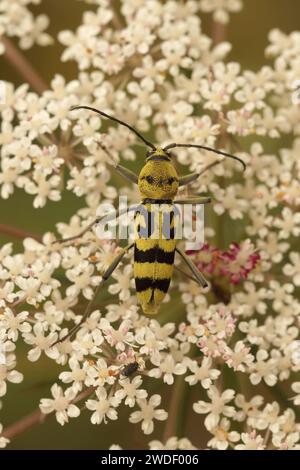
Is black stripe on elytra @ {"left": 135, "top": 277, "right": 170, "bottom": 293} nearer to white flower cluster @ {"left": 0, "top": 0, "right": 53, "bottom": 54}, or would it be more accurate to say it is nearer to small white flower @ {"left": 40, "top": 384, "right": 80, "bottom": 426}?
small white flower @ {"left": 40, "top": 384, "right": 80, "bottom": 426}

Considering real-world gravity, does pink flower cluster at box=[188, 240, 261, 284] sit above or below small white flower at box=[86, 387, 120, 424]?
above

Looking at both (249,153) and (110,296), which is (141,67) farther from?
(110,296)

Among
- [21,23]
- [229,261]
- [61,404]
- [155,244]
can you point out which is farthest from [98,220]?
[21,23]

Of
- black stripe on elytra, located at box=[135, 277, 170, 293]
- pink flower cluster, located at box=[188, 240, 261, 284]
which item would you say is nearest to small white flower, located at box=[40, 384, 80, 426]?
black stripe on elytra, located at box=[135, 277, 170, 293]

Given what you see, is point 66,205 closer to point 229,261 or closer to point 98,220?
point 98,220

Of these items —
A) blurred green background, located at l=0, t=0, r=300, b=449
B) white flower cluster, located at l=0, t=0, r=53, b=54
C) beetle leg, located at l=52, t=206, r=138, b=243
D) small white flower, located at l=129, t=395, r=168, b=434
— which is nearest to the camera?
small white flower, located at l=129, t=395, r=168, b=434
